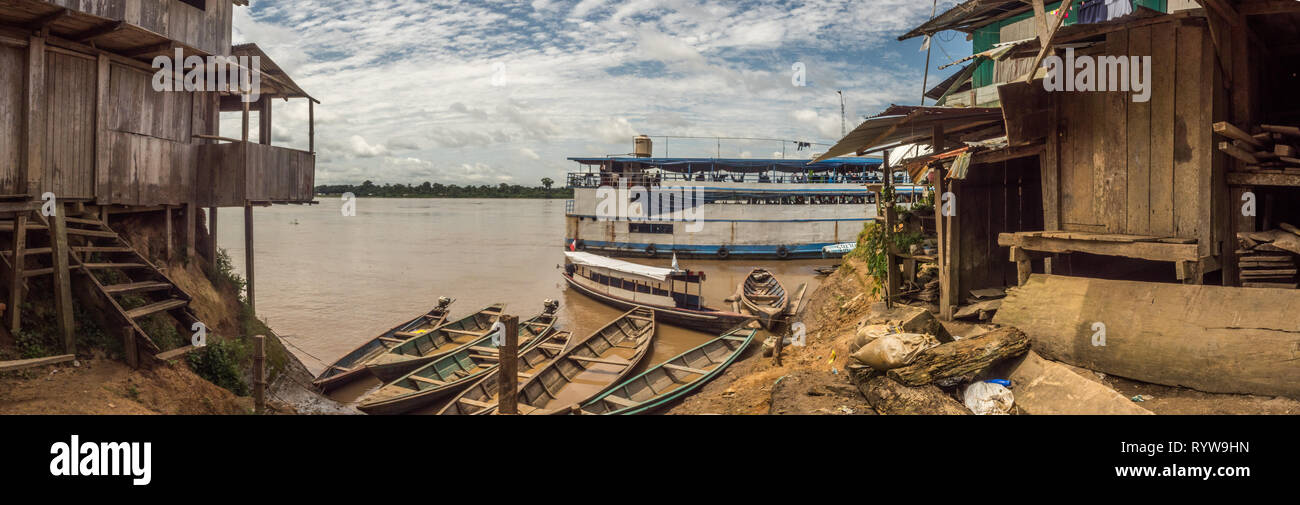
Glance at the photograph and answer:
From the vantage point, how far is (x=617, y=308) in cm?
2053

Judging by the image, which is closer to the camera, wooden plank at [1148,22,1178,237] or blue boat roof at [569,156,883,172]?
wooden plank at [1148,22,1178,237]

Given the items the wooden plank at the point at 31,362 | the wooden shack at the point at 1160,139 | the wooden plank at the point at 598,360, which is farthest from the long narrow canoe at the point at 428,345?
the wooden shack at the point at 1160,139

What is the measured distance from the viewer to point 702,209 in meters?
32.6

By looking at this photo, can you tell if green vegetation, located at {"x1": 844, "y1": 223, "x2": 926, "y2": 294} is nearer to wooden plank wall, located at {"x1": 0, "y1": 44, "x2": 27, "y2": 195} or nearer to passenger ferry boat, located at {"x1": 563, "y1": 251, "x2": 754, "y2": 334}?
passenger ferry boat, located at {"x1": 563, "y1": 251, "x2": 754, "y2": 334}

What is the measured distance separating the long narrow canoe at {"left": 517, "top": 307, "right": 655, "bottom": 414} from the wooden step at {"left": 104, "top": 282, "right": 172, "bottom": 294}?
17.8 ft

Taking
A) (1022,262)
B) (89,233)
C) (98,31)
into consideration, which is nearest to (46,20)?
(98,31)

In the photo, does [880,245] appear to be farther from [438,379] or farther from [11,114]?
[11,114]

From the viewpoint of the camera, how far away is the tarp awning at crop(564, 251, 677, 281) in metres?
18.7

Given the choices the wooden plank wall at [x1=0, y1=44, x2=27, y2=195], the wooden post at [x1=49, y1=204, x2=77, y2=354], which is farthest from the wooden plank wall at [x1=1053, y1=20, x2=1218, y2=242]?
the wooden plank wall at [x1=0, y1=44, x2=27, y2=195]

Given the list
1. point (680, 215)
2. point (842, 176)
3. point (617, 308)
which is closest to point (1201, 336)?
point (617, 308)

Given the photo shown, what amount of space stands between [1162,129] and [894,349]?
3.43m

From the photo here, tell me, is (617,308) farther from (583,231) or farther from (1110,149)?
(1110,149)

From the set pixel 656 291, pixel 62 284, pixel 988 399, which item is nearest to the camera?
pixel 988 399

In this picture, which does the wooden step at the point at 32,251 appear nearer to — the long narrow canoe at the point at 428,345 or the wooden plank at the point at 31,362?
the wooden plank at the point at 31,362
